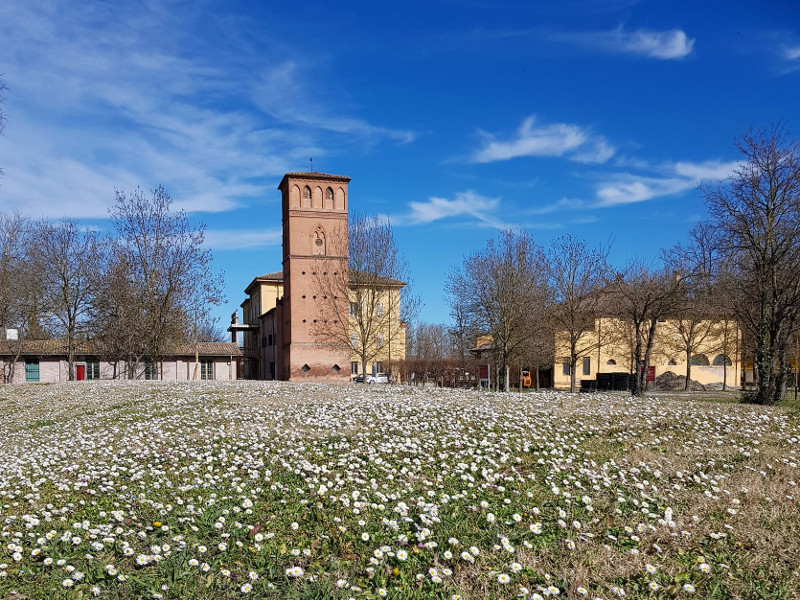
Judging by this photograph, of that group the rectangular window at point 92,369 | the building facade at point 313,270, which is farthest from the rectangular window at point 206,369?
the building facade at point 313,270

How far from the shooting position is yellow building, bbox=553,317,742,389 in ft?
140

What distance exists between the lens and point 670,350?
50.5 metres

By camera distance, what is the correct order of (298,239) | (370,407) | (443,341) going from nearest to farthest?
(370,407)
(298,239)
(443,341)

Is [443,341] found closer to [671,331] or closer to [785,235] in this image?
[671,331]

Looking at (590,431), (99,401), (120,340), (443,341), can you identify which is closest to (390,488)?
(590,431)

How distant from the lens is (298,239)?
45.4 meters

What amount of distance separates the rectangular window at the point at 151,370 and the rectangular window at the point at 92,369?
13.4 ft

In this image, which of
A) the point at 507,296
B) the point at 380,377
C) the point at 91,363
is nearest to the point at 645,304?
the point at 507,296

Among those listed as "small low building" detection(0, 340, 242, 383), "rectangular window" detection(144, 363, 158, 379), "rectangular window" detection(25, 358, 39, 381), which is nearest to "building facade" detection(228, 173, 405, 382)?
"small low building" detection(0, 340, 242, 383)

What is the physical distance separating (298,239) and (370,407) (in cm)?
3258

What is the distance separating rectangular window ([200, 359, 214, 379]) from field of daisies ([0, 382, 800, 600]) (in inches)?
1759

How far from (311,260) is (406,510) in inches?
1580

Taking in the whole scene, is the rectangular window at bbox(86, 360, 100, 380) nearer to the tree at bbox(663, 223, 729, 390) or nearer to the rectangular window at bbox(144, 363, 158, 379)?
the rectangular window at bbox(144, 363, 158, 379)

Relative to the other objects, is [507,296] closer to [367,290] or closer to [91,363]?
[367,290]
